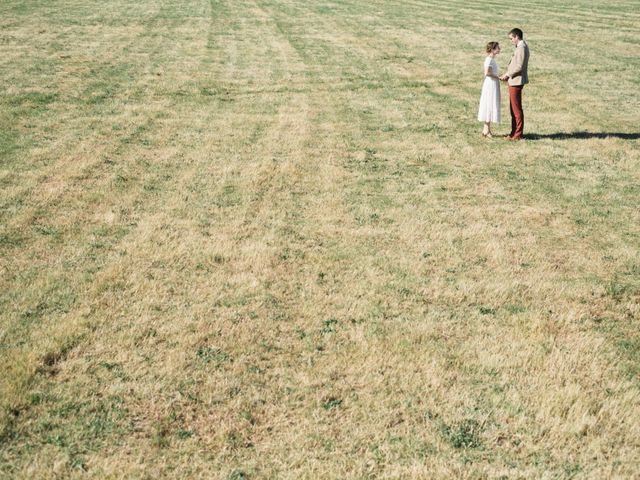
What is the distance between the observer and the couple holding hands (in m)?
12.5

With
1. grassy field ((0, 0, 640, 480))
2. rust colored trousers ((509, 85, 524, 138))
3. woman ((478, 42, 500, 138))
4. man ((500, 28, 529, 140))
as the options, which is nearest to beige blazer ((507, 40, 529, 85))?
man ((500, 28, 529, 140))

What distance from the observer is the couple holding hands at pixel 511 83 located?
41.1ft

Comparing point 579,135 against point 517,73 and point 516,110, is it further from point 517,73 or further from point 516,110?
point 517,73

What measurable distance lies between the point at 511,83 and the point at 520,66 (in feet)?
1.27

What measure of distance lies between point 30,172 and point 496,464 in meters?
8.97

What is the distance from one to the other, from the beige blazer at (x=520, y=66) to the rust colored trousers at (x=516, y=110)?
0.14 metres

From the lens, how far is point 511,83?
501 inches

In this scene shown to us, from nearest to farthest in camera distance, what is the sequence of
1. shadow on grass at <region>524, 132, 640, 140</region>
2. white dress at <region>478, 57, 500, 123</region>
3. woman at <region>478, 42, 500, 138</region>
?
woman at <region>478, 42, 500, 138</region>, white dress at <region>478, 57, 500, 123</region>, shadow on grass at <region>524, 132, 640, 140</region>

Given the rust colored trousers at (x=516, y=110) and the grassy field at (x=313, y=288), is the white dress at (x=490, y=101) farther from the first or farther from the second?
the grassy field at (x=313, y=288)

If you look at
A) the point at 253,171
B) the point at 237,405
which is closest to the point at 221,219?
the point at 253,171

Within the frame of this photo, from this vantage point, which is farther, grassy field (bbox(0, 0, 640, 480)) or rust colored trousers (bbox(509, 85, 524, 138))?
rust colored trousers (bbox(509, 85, 524, 138))

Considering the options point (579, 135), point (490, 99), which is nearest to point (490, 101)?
point (490, 99)

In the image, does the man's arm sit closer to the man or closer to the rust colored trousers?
the man

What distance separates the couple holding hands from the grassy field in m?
0.52
